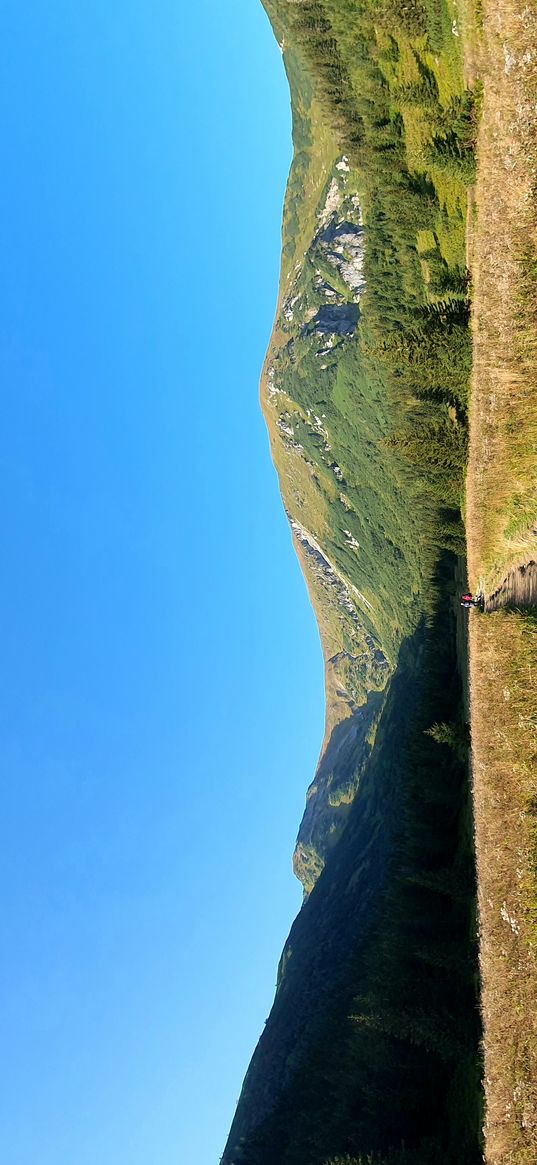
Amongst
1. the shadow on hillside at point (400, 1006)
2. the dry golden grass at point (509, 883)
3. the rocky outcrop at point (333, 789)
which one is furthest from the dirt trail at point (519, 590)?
the rocky outcrop at point (333, 789)

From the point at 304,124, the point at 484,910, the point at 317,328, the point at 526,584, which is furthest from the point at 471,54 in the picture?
the point at 304,124

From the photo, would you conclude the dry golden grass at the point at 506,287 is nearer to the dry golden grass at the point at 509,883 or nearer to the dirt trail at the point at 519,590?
the dirt trail at the point at 519,590

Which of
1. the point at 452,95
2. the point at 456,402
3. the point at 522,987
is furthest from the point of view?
the point at 456,402

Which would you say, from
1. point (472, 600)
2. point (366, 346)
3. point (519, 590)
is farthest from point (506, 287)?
point (366, 346)

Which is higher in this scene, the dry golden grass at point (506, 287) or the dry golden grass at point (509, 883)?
the dry golden grass at point (506, 287)

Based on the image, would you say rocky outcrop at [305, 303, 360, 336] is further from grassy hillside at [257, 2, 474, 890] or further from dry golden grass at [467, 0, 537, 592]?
dry golden grass at [467, 0, 537, 592]

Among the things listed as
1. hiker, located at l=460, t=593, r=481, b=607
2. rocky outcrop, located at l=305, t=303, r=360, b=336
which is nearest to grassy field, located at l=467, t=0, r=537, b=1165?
hiker, located at l=460, t=593, r=481, b=607

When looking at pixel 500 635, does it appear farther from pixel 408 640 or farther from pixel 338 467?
pixel 338 467

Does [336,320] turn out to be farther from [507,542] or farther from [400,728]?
[507,542]
